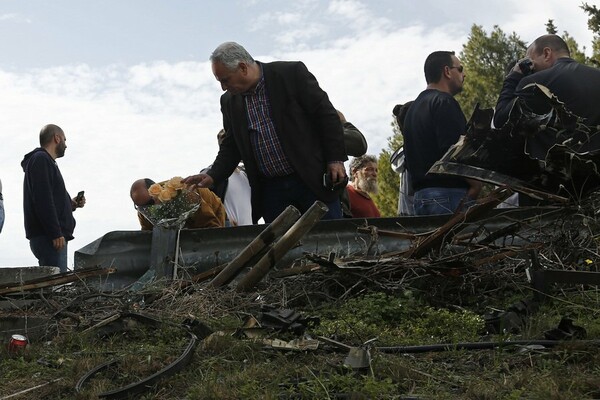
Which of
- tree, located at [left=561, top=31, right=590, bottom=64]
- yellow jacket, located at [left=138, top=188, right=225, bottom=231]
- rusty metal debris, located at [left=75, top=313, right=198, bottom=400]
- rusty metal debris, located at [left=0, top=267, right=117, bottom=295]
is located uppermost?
tree, located at [left=561, top=31, right=590, bottom=64]

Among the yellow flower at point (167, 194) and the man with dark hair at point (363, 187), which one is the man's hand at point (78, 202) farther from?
the yellow flower at point (167, 194)

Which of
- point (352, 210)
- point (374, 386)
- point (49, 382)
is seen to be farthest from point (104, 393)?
point (352, 210)

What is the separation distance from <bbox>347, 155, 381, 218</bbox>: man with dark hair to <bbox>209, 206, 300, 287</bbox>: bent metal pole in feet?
9.04

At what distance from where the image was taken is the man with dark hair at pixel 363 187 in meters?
Result: 9.14

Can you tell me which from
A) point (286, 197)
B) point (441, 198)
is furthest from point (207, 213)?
point (441, 198)

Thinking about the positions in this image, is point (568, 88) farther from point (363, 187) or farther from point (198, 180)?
point (363, 187)

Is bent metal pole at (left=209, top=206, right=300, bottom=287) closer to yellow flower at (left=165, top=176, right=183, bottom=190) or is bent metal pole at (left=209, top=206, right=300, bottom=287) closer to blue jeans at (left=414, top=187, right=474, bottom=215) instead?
yellow flower at (left=165, top=176, right=183, bottom=190)

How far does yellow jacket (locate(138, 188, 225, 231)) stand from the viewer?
26.2 feet

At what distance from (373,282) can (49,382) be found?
2.16 metres

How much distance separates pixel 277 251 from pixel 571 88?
7.51 feet

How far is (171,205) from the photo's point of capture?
719 centimetres

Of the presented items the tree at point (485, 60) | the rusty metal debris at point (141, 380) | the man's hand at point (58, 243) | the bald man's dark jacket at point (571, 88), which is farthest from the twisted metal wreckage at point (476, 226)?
the tree at point (485, 60)

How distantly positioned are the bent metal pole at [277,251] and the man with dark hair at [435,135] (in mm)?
1642

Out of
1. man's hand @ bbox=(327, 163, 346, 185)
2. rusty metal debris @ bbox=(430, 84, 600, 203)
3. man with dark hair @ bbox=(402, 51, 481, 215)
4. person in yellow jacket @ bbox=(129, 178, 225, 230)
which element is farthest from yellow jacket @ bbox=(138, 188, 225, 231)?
rusty metal debris @ bbox=(430, 84, 600, 203)
